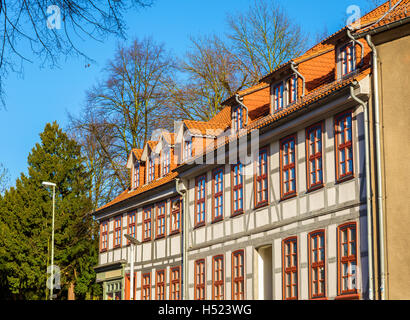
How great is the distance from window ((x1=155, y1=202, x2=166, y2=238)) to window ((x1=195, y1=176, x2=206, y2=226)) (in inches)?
153

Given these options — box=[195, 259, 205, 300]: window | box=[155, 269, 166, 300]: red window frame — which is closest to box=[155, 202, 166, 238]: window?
box=[155, 269, 166, 300]: red window frame

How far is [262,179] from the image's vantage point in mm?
24172

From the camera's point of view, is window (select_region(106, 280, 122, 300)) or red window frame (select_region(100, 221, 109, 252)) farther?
red window frame (select_region(100, 221, 109, 252))

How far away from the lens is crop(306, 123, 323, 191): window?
20953 millimetres

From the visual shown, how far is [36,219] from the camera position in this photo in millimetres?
48188

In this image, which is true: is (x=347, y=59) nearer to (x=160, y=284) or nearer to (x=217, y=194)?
(x=217, y=194)

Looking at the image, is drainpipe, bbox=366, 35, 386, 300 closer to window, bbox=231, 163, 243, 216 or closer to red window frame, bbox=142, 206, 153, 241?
window, bbox=231, 163, 243, 216

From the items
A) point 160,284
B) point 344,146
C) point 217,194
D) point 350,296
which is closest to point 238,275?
point 217,194

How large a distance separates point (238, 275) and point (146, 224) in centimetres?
993

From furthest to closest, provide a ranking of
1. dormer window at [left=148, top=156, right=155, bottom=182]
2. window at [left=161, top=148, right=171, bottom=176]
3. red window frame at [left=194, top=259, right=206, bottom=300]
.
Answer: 1. dormer window at [left=148, top=156, right=155, bottom=182]
2. window at [left=161, top=148, right=171, bottom=176]
3. red window frame at [left=194, top=259, right=206, bottom=300]

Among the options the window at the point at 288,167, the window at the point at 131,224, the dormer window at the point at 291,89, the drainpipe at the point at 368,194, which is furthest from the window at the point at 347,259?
the window at the point at 131,224

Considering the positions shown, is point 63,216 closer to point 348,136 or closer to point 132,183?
point 132,183

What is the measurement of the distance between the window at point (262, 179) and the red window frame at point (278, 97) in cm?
147

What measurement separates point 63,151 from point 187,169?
71.5ft
